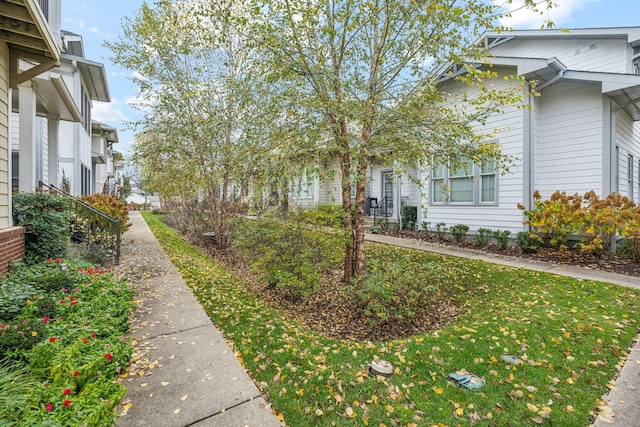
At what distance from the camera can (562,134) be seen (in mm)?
8164

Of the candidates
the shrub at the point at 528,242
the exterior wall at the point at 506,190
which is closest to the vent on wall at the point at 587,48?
the exterior wall at the point at 506,190

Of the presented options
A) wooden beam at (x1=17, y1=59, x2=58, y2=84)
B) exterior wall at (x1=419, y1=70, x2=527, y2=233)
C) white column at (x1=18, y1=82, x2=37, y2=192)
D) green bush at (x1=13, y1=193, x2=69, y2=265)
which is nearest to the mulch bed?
exterior wall at (x1=419, y1=70, x2=527, y2=233)

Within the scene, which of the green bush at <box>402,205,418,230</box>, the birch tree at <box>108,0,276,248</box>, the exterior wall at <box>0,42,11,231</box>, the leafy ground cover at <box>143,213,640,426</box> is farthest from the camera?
the green bush at <box>402,205,418,230</box>

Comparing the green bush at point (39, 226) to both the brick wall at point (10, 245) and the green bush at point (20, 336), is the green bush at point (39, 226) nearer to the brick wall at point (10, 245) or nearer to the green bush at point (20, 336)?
the brick wall at point (10, 245)

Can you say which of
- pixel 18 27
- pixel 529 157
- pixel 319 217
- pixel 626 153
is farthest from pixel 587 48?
pixel 18 27

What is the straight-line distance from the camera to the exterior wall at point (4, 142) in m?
4.59

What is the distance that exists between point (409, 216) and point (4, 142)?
429 inches

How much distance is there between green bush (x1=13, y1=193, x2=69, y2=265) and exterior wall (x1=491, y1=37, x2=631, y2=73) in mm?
14783

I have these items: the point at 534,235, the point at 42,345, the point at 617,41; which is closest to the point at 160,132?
the point at 42,345

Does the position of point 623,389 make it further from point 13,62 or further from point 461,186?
point 13,62

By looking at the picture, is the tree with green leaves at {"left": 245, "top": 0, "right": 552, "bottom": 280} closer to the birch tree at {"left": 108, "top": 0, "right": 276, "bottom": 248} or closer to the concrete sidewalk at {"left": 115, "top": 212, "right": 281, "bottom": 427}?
the concrete sidewalk at {"left": 115, "top": 212, "right": 281, "bottom": 427}

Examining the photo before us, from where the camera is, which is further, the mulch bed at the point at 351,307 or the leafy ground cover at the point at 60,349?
the mulch bed at the point at 351,307

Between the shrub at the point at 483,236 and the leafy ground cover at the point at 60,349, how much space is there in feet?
28.6

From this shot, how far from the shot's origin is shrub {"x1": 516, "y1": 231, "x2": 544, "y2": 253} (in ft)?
25.5
